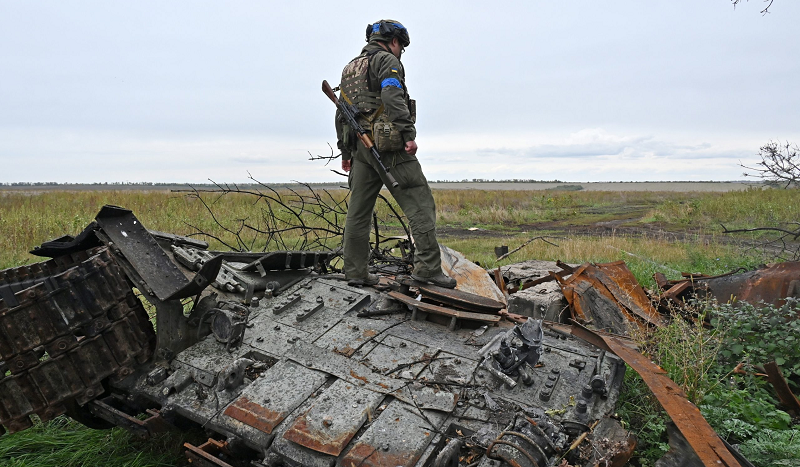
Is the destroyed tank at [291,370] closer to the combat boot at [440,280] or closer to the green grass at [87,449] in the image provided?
the green grass at [87,449]

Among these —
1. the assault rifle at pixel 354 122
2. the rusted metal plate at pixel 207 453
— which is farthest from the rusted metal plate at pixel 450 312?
the rusted metal plate at pixel 207 453

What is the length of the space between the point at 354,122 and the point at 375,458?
2.83m

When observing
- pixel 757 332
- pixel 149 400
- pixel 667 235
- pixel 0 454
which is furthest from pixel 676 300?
pixel 667 235

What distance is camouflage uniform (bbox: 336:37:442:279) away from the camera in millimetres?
3977

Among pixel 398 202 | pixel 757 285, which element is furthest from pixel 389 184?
pixel 757 285

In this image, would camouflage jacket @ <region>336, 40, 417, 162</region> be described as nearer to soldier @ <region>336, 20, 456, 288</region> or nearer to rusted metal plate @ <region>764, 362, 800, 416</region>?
soldier @ <region>336, 20, 456, 288</region>

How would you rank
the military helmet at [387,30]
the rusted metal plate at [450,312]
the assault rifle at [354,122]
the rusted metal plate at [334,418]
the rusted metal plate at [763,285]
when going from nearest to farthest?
the rusted metal plate at [334,418] → the rusted metal plate at [450,312] → the assault rifle at [354,122] → the military helmet at [387,30] → the rusted metal plate at [763,285]

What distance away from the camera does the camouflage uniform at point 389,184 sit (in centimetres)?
398

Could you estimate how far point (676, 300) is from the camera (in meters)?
5.03

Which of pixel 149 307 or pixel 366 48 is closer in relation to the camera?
pixel 366 48

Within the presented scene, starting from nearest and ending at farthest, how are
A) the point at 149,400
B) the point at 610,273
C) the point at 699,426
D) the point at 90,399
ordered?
the point at 699,426 → the point at 90,399 → the point at 149,400 → the point at 610,273

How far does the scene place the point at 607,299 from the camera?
4.94 meters

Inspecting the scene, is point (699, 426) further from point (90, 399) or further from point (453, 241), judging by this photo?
point (453, 241)

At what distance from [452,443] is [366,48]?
10.8 feet
